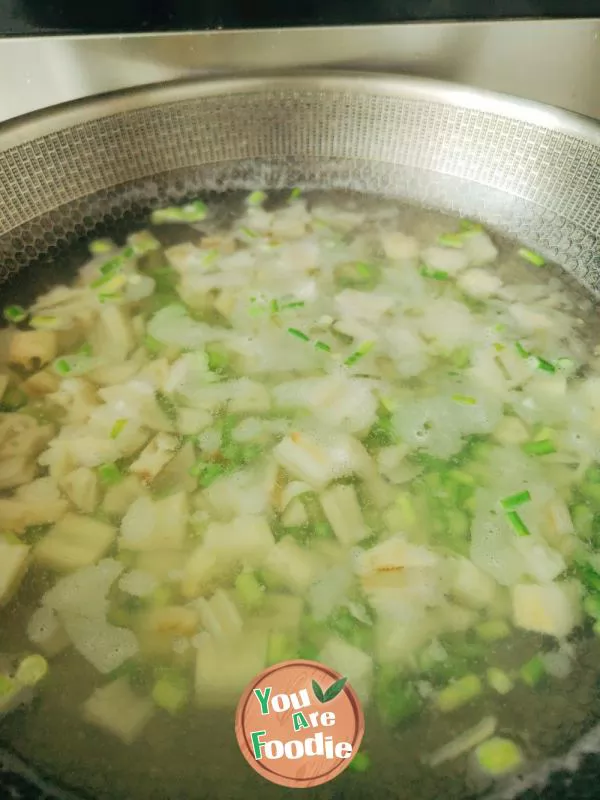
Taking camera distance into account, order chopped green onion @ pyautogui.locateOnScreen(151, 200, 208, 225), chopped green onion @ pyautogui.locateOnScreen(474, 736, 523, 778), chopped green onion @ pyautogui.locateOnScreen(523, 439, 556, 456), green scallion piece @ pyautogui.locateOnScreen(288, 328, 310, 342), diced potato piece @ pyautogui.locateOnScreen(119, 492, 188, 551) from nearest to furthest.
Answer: chopped green onion @ pyautogui.locateOnScreen(474, 736, 523, 778) → diced potato piece @ pyautogui.locateOnScreen(119, 492, 188, 551) → chopped green onion @ pyautogui.locateOnScreen(523, 439, 556, 456) → green scallion piece @ pyautogui.locateOnScreen(288, 328, 310, 342) → chopped green onion @ pyautogui.locateOnScreen(151, 200, 208, 225)

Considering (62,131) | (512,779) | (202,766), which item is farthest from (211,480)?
(62,131)

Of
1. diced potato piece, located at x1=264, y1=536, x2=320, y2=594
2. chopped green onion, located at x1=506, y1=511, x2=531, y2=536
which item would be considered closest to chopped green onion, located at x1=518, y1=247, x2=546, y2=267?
chopped green onion, located at x1=506, y1=511, x2=531, y2=536

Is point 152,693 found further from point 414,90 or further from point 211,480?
point 414,90

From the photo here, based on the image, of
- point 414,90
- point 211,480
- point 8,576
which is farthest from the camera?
point 414,90

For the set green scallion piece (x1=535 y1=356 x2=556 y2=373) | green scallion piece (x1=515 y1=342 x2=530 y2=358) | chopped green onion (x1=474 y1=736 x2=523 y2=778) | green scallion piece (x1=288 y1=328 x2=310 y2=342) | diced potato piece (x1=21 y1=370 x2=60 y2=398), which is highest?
green scallion piece (x1=288 y1=328 x2=310 y2=342)

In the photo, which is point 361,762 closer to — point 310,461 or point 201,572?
point 201,572

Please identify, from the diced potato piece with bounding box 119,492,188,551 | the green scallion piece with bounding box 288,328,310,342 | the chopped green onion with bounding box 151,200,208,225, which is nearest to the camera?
the diced potato piece with bounding box 119,492,188,551

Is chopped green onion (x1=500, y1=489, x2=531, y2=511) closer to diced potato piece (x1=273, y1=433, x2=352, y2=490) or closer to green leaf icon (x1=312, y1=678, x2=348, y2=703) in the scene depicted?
diced potato piece (x1=273, y1=433, x2=352, y2=490)
